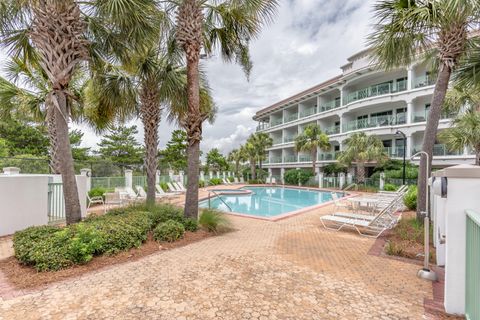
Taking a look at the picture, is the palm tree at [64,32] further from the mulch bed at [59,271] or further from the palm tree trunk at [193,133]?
the palm tree trunk at [193,133]

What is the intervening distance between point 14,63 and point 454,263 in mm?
14452

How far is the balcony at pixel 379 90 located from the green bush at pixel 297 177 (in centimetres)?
987

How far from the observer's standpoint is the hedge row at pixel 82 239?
4.66 m

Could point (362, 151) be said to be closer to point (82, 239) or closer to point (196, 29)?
point (196, 29)

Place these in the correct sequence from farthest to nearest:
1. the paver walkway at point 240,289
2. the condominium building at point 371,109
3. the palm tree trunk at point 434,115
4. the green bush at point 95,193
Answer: the condominium building at point 371,109, the green bush at point 95,193, the palm tree trunk at point 434,115, the paver walkway at point 240,289

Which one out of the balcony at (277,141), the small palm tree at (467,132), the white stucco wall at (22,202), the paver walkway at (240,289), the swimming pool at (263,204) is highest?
the balcony at (277,141)

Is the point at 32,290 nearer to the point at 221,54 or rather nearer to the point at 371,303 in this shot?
the point at 371,303

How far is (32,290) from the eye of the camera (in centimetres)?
391

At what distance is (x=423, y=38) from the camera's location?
7.61 meters

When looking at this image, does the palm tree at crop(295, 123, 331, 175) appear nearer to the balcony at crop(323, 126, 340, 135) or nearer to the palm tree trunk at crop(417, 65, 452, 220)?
the balcony at crop(323, 126, 340, 135)

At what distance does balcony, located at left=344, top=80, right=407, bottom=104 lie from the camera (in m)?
23.8

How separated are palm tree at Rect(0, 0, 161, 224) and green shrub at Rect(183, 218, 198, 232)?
280cm

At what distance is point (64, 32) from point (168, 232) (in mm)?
5640

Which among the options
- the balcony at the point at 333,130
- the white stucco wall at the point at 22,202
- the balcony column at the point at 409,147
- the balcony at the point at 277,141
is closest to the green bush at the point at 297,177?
the balcony at the point at 333,130
